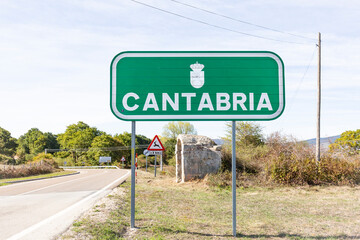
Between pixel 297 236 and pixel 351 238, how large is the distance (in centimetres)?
109

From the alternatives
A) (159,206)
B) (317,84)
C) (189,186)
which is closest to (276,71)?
(159,206)

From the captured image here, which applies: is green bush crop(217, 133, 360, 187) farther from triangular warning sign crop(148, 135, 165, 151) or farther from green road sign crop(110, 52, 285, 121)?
green road sign crop(110, 52, 285, 121)

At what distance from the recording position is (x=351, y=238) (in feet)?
20.9

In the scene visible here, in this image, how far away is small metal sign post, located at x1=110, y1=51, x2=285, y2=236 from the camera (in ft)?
23.9

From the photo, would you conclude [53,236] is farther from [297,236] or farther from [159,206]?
[297,236]

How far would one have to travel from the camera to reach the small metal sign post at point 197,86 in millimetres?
7289

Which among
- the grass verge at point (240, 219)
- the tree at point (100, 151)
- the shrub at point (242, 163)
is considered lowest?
the tree at point (100, 151)

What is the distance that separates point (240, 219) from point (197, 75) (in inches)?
158

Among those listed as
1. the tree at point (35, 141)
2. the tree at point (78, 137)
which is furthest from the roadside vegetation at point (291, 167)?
the tree at point (35, 141)

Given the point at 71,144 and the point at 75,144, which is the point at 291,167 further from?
the point at 71,144

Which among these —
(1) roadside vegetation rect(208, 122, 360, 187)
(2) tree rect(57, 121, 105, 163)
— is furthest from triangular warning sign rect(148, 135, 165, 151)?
(2) tree rect(57, 121, 105, 163)

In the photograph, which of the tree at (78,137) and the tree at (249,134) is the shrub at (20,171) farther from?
the tree at (78,137)

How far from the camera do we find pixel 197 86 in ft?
24.2

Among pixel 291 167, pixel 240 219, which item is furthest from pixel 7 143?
pixel 240 219
